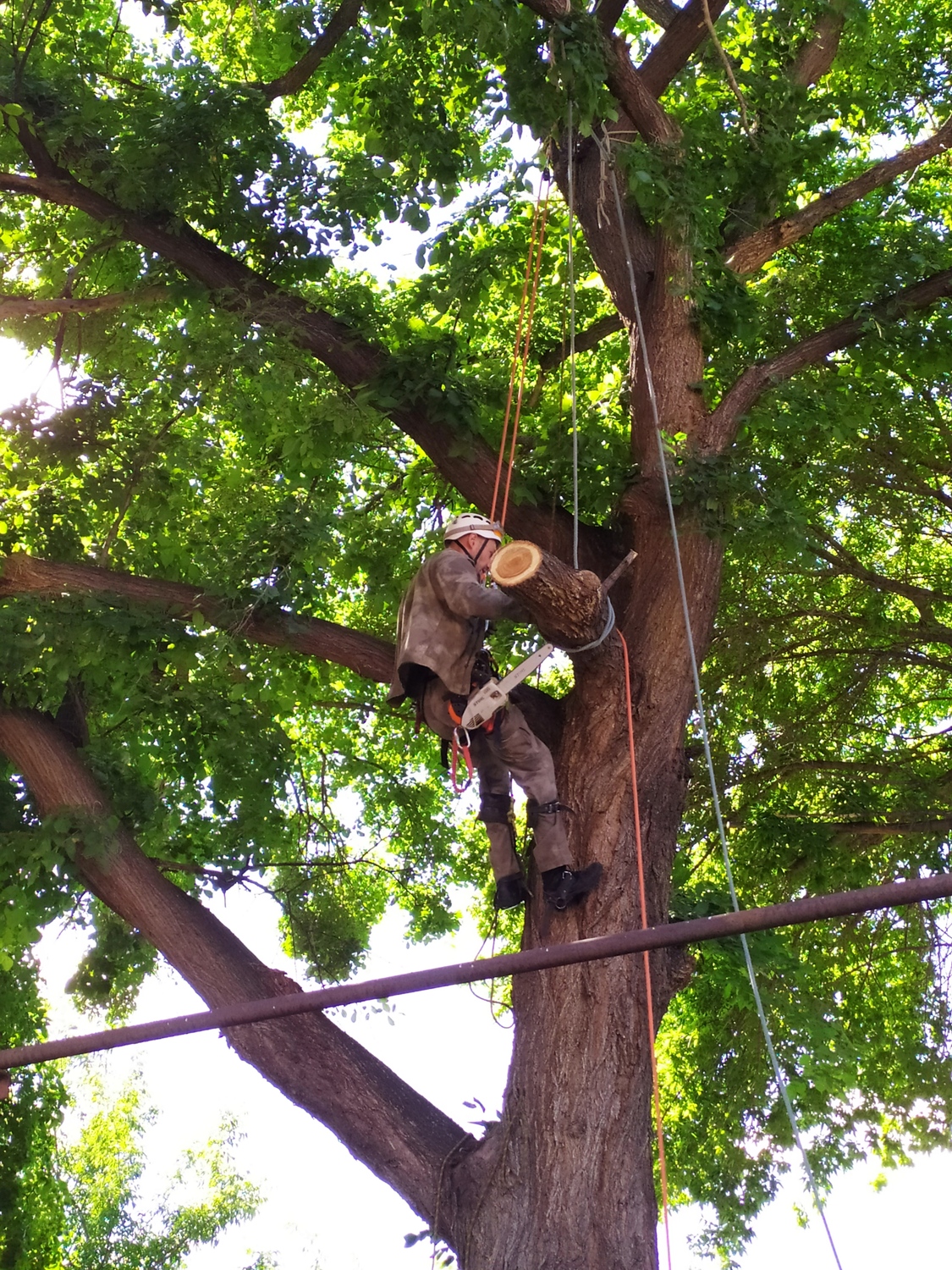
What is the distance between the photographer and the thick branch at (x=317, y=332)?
19.9ft

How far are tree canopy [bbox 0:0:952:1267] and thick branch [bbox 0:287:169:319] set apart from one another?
3 cm

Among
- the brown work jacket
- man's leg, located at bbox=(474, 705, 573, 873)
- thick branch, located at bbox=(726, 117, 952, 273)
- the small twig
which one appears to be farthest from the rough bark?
the small twig

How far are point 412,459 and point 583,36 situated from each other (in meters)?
4.16

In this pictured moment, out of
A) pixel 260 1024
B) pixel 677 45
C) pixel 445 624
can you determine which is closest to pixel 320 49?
pixel 677 45

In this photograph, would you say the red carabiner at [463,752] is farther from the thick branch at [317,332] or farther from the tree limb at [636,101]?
the tree limb at [636,101]

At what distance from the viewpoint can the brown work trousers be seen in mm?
5035

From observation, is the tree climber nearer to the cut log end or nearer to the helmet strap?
the helmet strap

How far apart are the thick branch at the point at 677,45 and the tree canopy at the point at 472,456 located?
30 millimetres

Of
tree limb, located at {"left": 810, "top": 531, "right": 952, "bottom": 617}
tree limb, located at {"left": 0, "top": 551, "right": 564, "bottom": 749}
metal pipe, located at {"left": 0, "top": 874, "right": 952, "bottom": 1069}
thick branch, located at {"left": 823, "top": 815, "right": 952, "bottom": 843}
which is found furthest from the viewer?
tree limb, located at {"left": 810, "top": 531, "right": 952, "bottom": 617}

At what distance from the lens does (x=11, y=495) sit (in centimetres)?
690

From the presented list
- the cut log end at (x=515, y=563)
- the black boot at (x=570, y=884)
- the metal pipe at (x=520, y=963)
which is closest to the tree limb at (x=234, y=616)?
the black boot at (x=570, y=884)

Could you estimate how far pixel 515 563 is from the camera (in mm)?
4773

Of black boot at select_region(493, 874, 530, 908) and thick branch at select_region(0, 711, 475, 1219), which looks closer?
thick branch at select_region(0, 711, 475, 1219)

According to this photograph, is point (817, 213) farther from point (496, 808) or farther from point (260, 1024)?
point (260, 1024)
